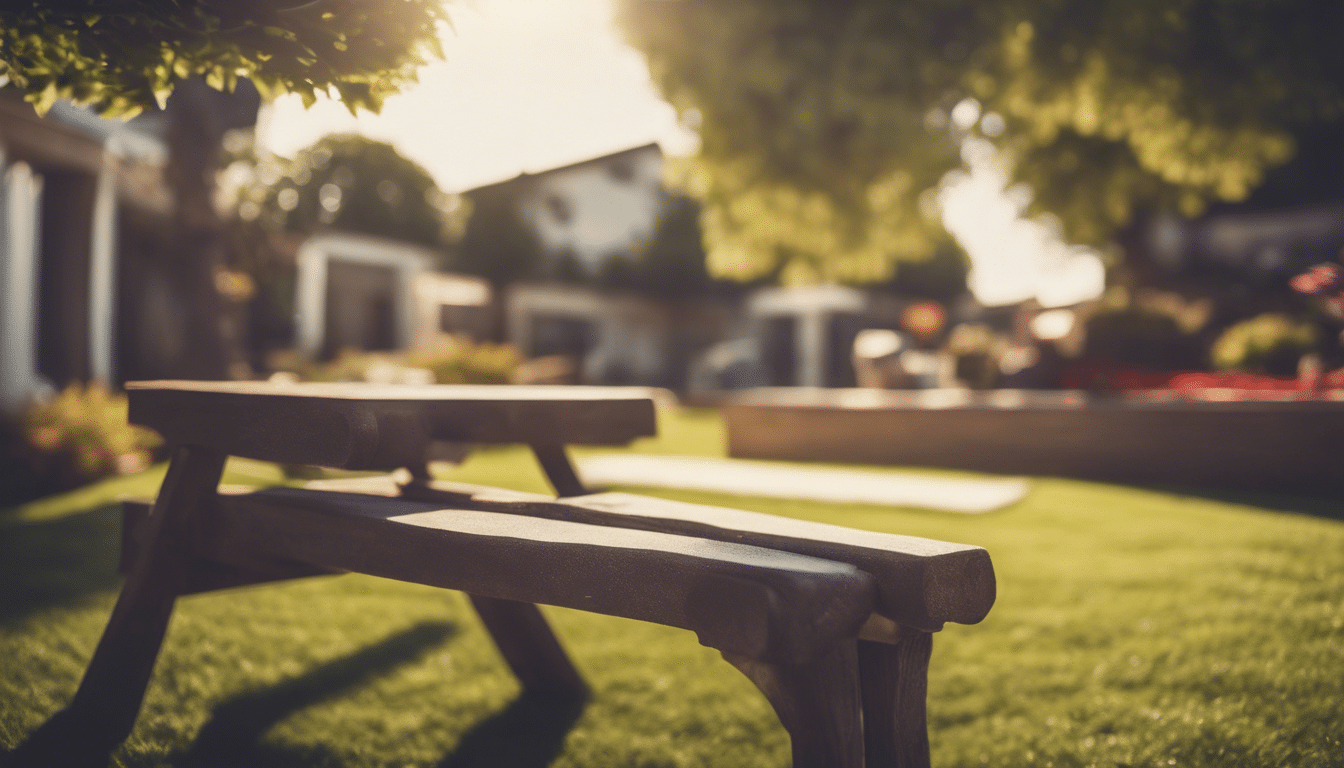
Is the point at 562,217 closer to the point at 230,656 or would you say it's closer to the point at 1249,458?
the point at 1249,458

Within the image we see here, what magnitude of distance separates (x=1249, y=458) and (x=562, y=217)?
75.2 feet

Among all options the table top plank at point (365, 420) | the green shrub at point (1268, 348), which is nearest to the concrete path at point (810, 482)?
the table top plank at point (365, 420)

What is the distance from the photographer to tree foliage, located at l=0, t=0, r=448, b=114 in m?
1.85

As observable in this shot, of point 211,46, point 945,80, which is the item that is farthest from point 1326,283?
point 945,80

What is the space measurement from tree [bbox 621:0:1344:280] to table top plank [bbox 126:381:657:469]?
6.92 metres

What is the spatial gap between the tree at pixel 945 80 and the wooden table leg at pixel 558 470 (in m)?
6.84

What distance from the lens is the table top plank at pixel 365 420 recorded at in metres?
1.55

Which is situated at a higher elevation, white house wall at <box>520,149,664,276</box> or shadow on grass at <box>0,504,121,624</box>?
white house wall at <box>520,149,664,276</box>

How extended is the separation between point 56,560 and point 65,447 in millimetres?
2848

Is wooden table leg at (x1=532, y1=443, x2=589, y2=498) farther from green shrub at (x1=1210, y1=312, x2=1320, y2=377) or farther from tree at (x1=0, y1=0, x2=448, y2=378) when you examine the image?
green shrub at (x1=1210, y1=312, x2=1320, y2=377)

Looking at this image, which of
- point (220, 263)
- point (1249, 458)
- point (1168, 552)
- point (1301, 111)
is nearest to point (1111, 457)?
point (1249, 458)

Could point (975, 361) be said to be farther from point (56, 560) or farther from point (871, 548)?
point (871, 548)

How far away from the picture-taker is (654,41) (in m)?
9.14

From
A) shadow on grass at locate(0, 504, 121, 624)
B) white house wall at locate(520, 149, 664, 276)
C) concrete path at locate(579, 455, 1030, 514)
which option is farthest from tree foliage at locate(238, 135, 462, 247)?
shadow on grass at locate(0, 504, 121, 624)
